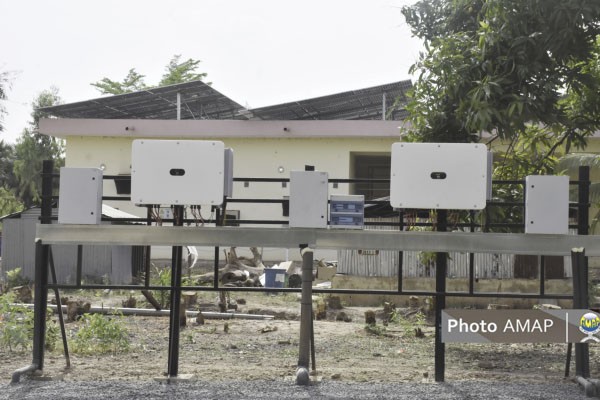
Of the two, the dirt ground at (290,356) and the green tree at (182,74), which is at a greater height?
the green tree at (182,74)

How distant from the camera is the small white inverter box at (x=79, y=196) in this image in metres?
7.11

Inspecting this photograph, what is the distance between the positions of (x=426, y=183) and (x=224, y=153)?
1.76 metres

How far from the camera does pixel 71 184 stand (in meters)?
7.12

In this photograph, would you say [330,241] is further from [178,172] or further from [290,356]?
[290,356]

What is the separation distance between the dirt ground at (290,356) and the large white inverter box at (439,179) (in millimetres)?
1659

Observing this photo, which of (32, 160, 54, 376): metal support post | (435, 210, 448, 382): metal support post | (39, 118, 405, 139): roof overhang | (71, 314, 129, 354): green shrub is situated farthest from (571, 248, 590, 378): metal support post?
(39, 118, 405, 139): roof overhang

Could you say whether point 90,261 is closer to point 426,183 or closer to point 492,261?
point 492,261

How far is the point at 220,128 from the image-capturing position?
26250mm

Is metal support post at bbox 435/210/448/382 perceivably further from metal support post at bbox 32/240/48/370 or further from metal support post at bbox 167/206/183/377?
metal support post at bbox 32/240/48/370

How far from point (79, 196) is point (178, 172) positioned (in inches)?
35.8

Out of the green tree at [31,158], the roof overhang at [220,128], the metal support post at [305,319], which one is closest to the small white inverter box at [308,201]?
the metal support post at [305,319]

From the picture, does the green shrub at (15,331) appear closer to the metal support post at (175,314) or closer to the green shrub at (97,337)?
the green shrub at (97,337)

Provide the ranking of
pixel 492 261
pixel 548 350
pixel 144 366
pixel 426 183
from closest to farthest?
pixel 426 183, pixel 144 366, pixel 548 350, pixel 492 261

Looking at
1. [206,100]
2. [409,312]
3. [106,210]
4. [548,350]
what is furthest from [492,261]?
[206,100]
